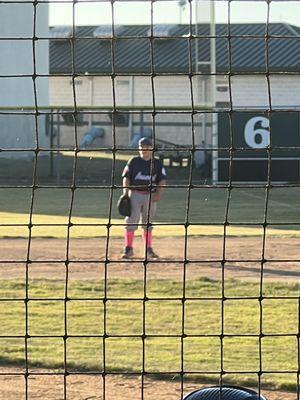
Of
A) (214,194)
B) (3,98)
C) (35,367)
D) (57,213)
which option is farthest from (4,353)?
(3,98)

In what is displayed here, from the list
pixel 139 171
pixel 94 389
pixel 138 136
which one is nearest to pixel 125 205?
pixel 139 171

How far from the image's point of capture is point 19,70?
36.8m

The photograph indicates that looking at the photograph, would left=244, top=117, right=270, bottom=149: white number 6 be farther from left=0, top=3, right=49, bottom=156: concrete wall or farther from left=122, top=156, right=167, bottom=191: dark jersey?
left=122, top=156, right=167, bottom=191: dark jersey

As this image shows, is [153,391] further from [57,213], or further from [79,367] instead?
[57,213]

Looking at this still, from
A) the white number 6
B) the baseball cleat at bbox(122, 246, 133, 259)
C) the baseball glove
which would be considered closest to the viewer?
the baseball glove

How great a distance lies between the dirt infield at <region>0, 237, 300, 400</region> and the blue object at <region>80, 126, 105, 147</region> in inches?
817

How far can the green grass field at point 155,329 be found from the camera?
8.53m

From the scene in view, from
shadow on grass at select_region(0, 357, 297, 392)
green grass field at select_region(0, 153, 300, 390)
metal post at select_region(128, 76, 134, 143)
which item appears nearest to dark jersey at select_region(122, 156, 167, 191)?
green grass field at select_region(0, 153, 300, 390)

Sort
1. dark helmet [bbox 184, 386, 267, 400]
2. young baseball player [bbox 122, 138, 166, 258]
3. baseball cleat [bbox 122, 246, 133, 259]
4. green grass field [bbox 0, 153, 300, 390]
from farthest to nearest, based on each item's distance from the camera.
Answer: baseball cleat [bbox 122, 246, 133, 259] < young baseball player [bbox 122, 138, 166, 258] < green grass field [bbox 0, 153, 300, 390] < dark helmet [bbox 184, 386, 267, 400]

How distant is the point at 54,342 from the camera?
9.61 metres

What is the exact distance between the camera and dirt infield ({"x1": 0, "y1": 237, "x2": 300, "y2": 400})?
307 inches

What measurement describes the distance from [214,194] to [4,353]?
1849 cm

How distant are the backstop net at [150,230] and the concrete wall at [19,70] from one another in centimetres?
7

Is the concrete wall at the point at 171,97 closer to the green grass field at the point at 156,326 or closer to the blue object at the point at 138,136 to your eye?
the blue object at the point at 138,136
